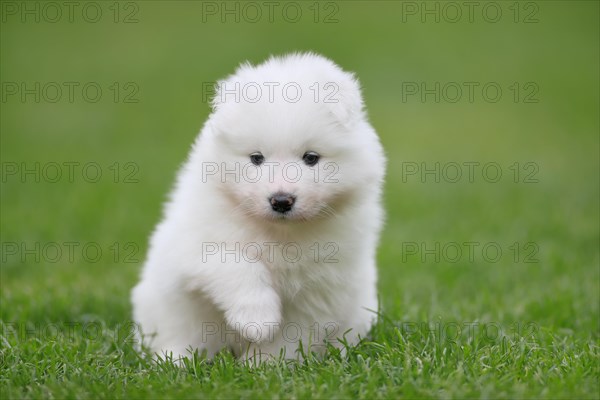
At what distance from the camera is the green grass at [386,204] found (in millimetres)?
4027

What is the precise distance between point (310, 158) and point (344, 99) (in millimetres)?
383

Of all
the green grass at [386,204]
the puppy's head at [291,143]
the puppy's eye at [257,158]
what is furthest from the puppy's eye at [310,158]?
the green grass at [386,204]

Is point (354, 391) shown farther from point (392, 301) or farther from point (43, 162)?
point (43, 162)

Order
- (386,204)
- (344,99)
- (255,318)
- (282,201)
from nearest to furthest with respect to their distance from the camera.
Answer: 1. (282,201)
2. (255,318)
3. (344,99)
4. (386,204)

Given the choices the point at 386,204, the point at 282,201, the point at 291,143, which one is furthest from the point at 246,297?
the point at 386,204

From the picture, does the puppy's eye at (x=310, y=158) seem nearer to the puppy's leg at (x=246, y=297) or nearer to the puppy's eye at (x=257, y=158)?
the puppy's eye at (x=257, y=158)

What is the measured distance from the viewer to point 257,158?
4.03 m

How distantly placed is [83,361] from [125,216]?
4.01 metres

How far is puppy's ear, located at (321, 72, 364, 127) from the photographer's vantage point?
4.10 m

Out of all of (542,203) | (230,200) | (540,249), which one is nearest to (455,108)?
(542,203)

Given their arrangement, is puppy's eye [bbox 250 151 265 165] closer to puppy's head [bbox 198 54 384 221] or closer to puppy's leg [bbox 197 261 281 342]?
puppy's head [bbox 198 54 384 221]

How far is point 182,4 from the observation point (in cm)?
1920

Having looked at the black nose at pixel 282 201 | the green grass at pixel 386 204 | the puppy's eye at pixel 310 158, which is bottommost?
the green grass at pixel 386 204

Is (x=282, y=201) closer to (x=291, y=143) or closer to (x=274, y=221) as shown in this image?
(x=274, y=221)
